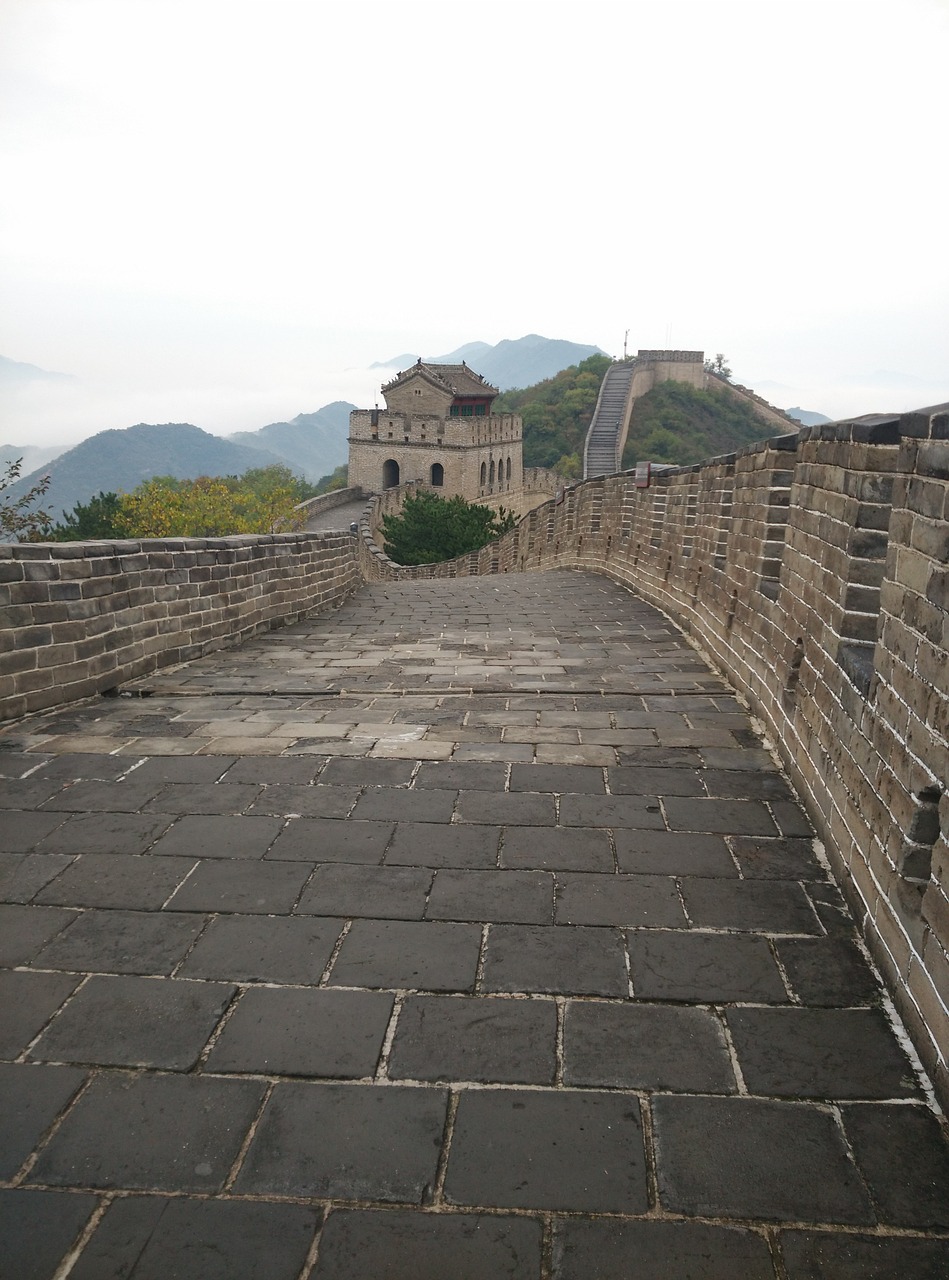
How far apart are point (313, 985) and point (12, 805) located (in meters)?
1.83

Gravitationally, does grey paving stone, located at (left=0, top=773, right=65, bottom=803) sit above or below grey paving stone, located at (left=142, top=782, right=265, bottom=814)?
above

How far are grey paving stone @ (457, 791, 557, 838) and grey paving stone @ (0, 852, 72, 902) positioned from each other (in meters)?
1.47

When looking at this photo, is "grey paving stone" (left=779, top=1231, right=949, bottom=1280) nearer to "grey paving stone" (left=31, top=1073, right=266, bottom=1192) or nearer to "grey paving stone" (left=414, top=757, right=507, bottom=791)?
"grey paving stone" (left=31, top=1073, right=266, bottom=1192)

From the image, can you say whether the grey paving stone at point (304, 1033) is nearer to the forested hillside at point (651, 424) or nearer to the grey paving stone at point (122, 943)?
the grey paving stone at point (122, 943)

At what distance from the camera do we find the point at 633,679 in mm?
5664

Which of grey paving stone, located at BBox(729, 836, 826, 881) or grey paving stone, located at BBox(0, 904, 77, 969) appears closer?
grey paving stone, located at BBox(0, 904, 77, 969)

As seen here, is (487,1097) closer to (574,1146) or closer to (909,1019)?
(574,1146)

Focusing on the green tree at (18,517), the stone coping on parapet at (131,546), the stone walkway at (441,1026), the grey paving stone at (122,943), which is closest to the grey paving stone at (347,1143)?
the stone walkway at (441,1026)

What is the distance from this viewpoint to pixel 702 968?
2523 mm

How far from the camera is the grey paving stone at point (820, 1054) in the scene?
2.09 m

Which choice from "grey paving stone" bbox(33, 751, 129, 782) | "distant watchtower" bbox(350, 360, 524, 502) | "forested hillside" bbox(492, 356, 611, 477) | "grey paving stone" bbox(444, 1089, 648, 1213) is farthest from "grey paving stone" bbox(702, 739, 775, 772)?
"forested hillside" bbox(492, 356, 611, 477)

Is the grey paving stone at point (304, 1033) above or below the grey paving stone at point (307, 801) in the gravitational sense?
below

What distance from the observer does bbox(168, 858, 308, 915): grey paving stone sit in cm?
285

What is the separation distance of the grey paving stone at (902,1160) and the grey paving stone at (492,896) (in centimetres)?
103
